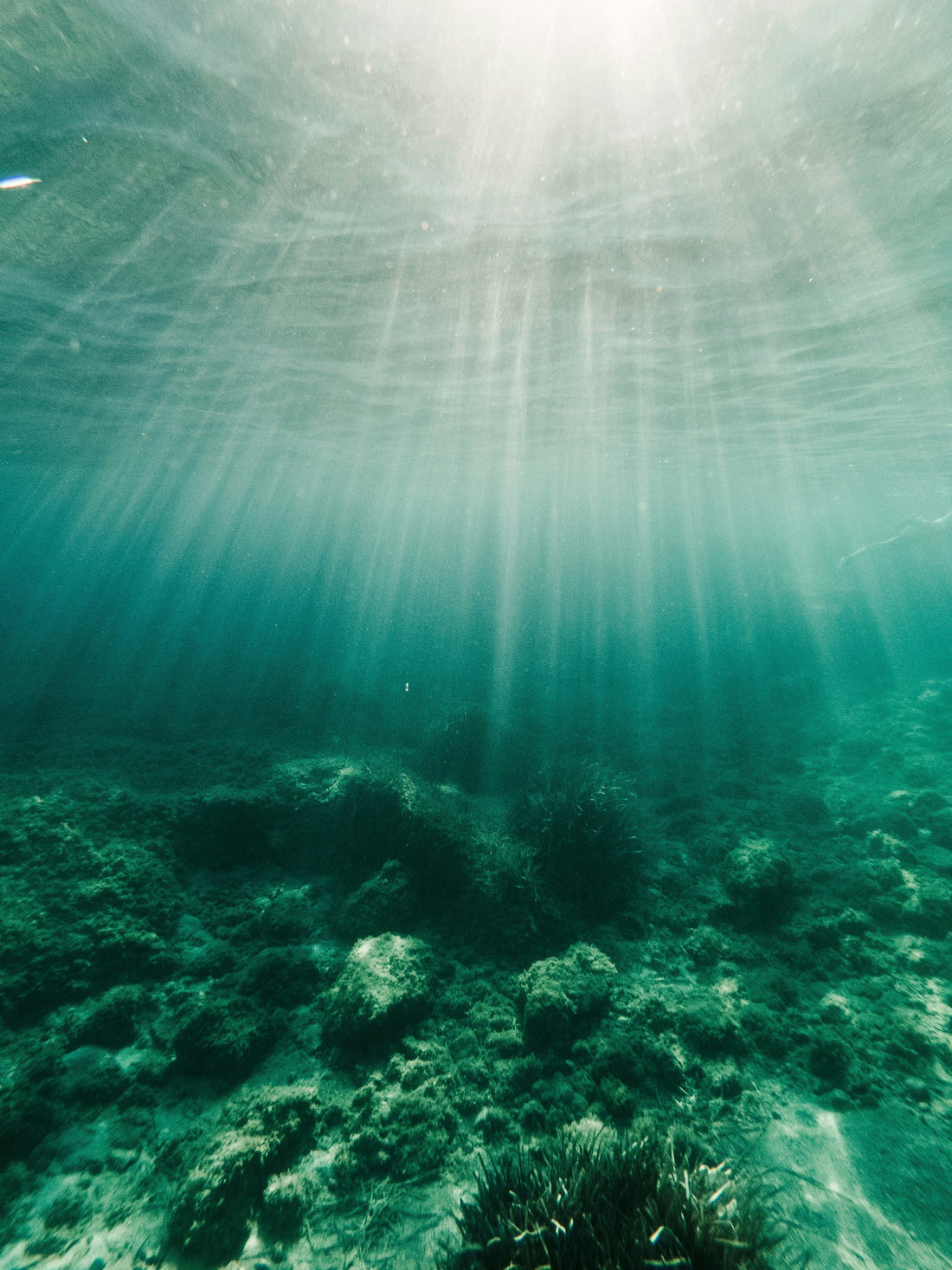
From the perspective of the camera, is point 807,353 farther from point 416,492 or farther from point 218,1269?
point 416,492

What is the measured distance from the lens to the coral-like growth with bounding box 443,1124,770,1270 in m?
2.81

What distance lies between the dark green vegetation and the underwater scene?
1.7 inches

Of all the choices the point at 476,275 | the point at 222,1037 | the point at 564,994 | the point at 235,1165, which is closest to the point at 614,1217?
the point at 564,994

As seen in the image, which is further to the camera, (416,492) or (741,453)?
(416,492)

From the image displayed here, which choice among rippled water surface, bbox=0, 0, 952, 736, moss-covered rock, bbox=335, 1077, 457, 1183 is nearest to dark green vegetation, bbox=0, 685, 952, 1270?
moss-covered rock, bbox=335, 1077, 457, 1183

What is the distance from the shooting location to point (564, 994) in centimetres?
526

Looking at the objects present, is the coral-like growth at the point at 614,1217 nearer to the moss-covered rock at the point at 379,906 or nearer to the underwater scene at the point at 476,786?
the underwater scene at the point at 476,786

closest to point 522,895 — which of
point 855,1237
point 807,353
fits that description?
point 855,1237

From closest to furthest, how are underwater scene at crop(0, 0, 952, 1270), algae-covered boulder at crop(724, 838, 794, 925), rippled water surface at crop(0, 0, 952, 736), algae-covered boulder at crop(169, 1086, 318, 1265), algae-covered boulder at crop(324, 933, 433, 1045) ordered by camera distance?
algae-covered boulder at crop(169, 1086, 318, 1265)
underwater scene at crop(0, 0, 952, 1270)
algae-covered boulder at crop(324, 933, 433, 1045)
rippled water surface at crop(0, 0, 952, 736)
algae-covered boulder at crop(724, 838, 794, 925)

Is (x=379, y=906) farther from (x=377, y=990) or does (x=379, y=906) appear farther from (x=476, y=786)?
(x=476, y=786)

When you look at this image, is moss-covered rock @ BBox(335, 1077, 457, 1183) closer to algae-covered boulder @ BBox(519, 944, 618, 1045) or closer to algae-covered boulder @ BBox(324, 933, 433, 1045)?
algae-covered boulder @ BBox(324, 933, 433, 1045)

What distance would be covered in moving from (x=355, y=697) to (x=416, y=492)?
4945cm

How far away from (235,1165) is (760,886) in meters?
6.61

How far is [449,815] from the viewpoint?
7.96 meters
